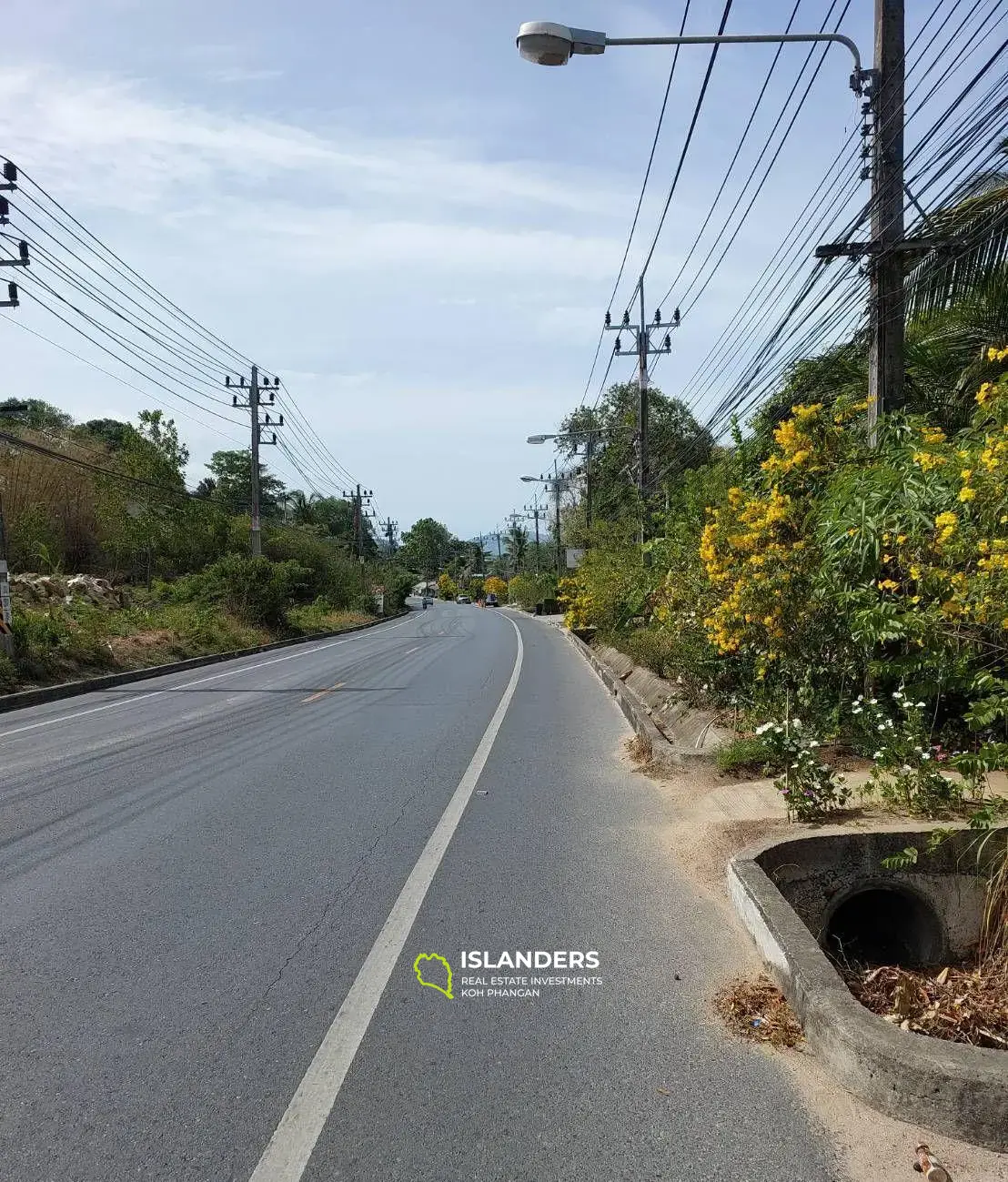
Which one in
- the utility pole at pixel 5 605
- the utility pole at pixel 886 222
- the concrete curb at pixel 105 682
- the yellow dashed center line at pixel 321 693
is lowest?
the concrete curb at pixel 105 682

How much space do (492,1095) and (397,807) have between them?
4.45 meters

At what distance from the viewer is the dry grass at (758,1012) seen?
373 centimetres

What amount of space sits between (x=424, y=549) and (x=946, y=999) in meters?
167

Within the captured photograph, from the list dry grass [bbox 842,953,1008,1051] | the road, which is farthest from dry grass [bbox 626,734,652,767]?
dry grass [bbox 842,953,1008,1051]

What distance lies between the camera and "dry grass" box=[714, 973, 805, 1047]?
3.73 meters

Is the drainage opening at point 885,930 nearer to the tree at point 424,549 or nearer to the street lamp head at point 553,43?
the street lamp head at point 553,43

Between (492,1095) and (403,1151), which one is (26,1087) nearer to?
(403,1151)

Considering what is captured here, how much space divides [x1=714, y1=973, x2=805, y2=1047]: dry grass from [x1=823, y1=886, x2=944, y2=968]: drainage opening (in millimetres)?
1043

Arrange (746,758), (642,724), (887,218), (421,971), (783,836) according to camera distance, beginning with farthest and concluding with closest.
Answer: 1. (642,724)
2. (887,218)
3. (746,758)
4. (783,836)
5. (421,971)

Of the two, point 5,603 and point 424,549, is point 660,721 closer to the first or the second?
point 5,603

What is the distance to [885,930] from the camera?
5.37 meters

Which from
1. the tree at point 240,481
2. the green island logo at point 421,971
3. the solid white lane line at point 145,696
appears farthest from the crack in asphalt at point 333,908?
the tree at point 240,481

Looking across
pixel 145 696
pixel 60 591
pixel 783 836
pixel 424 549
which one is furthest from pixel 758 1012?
pixel 424 549

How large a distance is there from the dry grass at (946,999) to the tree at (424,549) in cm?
16329
